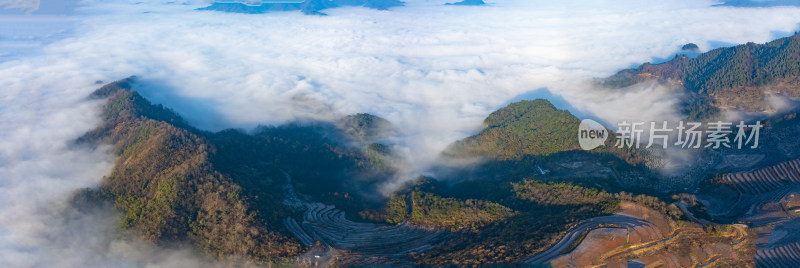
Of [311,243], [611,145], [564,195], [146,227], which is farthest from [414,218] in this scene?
[611,145]

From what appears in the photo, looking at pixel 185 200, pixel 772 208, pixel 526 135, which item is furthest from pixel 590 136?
pixel 185 200

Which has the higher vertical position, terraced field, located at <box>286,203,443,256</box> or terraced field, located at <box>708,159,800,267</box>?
terraced field, located at <box>708,159,800,267</box>

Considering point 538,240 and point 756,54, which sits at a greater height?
point 756,54

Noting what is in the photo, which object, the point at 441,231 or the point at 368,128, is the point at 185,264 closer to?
the point at 441,231

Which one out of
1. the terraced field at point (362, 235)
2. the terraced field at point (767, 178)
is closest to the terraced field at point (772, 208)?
the terraced field at point (767, 178)

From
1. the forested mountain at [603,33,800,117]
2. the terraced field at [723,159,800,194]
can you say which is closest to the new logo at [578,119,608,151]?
the terraced field at [723,159,800,194]

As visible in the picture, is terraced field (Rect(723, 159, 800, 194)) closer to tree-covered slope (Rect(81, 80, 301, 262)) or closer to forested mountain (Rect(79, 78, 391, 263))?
forested mountain (Rect(79, 78, 391, 263))

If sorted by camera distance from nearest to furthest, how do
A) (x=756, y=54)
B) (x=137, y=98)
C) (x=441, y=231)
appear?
(x=441, y=231), (x=137, y=98), (x=756, y=54)

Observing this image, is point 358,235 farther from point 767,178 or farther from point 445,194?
point 767,178
